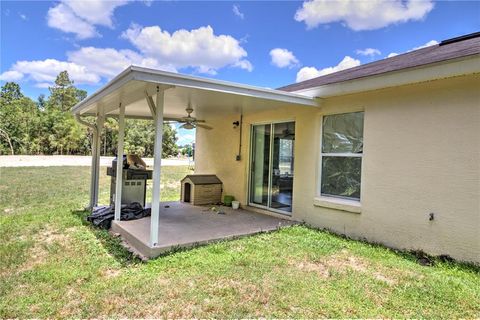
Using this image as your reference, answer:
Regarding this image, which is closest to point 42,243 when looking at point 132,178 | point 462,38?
point 132,178

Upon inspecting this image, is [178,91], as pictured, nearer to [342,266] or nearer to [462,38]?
[342,266]

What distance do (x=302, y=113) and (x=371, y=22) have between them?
20.8 feet

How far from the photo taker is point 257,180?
25.3 ft

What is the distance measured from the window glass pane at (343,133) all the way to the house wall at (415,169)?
0.51 ft

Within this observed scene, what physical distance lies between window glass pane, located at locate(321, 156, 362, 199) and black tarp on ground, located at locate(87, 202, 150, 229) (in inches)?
152

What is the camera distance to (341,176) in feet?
19.0

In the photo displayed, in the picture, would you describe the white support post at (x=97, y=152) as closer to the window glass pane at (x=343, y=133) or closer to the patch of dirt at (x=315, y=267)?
the window glass pane at (x=343, y=133)

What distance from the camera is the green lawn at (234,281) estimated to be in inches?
114

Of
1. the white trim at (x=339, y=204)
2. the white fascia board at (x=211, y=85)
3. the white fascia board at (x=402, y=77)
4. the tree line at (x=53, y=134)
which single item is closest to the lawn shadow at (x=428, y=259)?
the white trim at (x=339, y=204)

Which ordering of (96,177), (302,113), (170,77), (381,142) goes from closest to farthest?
(170,77) < (381,142) < (302,113) < (96,177)

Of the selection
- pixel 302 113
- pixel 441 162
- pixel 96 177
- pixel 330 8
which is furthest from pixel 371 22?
pixel 96 177

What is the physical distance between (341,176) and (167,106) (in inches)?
159

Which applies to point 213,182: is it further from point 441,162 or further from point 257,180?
point 441,162

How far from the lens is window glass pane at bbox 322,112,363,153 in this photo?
5.49m
